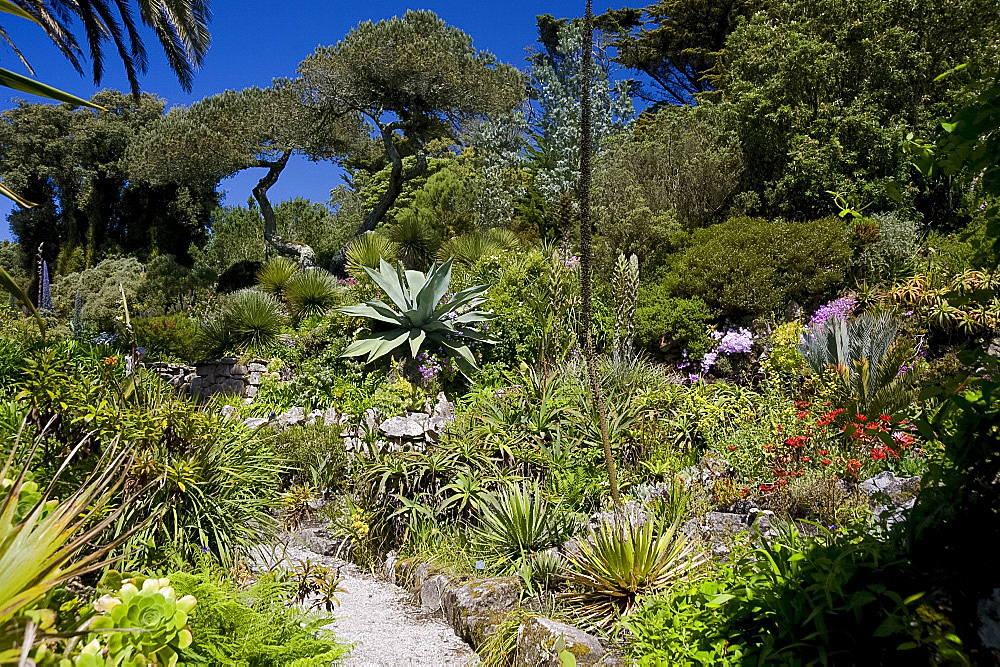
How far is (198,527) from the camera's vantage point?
3.31 meters

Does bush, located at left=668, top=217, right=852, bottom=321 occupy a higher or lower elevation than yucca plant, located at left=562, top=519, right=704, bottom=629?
higher

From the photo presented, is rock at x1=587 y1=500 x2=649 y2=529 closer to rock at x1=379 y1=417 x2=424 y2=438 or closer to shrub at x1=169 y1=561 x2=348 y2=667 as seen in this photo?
rock at x1=379 y1=417 x2=424 y2=438

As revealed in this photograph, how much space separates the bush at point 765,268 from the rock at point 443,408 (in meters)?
3.47

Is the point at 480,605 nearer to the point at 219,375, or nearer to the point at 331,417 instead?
the point at 331,417

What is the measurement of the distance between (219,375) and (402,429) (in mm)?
4879

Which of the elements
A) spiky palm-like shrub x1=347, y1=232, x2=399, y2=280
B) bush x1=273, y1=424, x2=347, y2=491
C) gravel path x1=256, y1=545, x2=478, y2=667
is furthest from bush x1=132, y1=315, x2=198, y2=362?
gravel path x1=256, y1=545, x2=478, y2=667

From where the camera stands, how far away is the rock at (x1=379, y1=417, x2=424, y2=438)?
17.5 ft

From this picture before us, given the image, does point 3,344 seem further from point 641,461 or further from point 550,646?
point 641,461

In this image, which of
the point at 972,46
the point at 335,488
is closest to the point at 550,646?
the point at 335,488

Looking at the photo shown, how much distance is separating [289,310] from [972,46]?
11.6 m

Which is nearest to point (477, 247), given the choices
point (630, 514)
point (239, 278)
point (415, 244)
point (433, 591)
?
point (415, 244)

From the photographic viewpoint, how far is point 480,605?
3.61 meters

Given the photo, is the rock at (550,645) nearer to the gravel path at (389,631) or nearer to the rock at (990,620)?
the gravel path at (389,631)

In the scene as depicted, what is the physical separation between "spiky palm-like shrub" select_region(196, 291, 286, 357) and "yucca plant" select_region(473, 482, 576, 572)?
5993 mm
